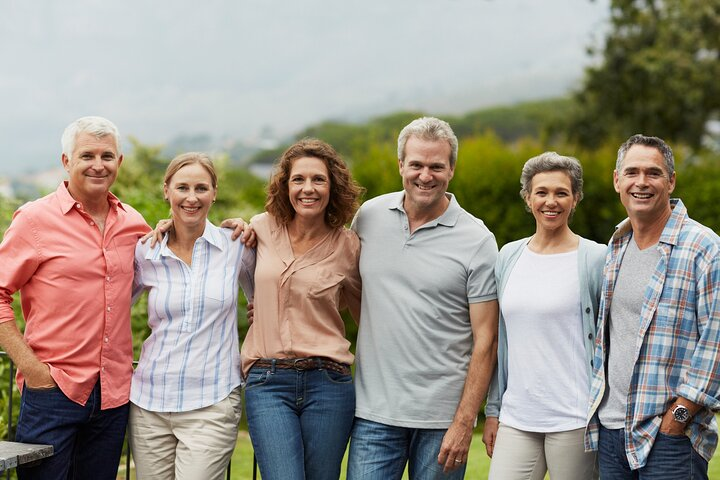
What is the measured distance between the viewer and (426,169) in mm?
3625

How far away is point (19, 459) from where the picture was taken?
3.43m

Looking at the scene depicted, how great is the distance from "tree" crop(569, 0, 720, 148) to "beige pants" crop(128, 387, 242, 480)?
55.7 feet

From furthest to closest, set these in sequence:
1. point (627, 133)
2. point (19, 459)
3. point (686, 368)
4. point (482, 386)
A: point (627, 133)
point (482, 386)
point (19, 459)
point (686, 368)

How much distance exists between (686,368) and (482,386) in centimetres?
86

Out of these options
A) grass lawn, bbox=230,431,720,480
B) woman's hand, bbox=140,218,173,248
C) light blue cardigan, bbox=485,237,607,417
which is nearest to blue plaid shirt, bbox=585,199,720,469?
light blue cardigan, bbox=485,237,607,417

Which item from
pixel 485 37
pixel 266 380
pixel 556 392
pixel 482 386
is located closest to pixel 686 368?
pixel 556 392

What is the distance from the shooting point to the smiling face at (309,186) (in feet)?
12.0

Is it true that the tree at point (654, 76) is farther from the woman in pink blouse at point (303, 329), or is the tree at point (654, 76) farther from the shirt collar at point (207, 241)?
the shirt collar at point (207, 241)

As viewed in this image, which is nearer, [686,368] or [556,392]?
[686,368]

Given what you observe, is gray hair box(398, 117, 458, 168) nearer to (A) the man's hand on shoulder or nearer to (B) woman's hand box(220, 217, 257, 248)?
(B) woman's hand box(220, 217, 257, 248)

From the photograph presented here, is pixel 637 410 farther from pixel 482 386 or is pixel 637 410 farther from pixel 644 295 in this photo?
pixel 482 386

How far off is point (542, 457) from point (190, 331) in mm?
1577

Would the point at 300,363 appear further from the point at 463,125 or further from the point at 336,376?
the point at 463,125

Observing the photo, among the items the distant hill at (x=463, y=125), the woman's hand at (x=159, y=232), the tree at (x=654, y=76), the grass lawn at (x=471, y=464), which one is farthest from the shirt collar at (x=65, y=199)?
the distant hill at (x=463, y=125)
